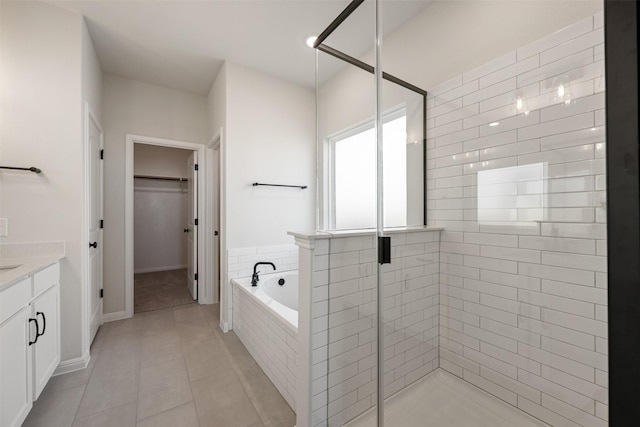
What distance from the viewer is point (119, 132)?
9.48 feet

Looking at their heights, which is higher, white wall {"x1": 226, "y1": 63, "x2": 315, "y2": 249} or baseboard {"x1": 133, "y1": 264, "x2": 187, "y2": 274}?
white wall {"x1": 226, "y1": 63, "x2": 315, "y2": 249}

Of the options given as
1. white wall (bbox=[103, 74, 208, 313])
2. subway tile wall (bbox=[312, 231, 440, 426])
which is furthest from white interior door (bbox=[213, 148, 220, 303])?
subway tile wall (bbox=[312, 231, 440, 426])

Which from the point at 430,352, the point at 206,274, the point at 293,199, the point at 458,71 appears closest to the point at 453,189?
the point at 458,71

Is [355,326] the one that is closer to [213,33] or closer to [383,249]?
[383,249]

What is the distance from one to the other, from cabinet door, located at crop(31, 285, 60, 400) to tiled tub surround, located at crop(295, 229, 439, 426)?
4.89 feet

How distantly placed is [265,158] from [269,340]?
1.76 meters

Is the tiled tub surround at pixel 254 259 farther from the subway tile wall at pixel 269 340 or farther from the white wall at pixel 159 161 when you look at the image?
the white wall at pixel 159 161

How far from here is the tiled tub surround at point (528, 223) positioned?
1.04 meters

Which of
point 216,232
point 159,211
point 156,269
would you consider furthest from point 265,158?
point 156,269

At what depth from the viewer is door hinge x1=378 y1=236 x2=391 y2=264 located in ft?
4.49

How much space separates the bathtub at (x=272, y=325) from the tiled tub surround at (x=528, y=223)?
0.93 metres

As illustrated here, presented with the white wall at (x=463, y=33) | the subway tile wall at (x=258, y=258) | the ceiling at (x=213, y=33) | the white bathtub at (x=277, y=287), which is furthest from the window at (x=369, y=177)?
the subway tile wall at (x=258, y=258)

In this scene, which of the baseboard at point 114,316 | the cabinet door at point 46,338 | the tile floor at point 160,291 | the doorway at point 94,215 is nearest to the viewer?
the cabinet door at point 46,338

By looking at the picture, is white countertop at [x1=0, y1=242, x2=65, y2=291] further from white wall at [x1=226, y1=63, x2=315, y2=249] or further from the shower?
the shower
